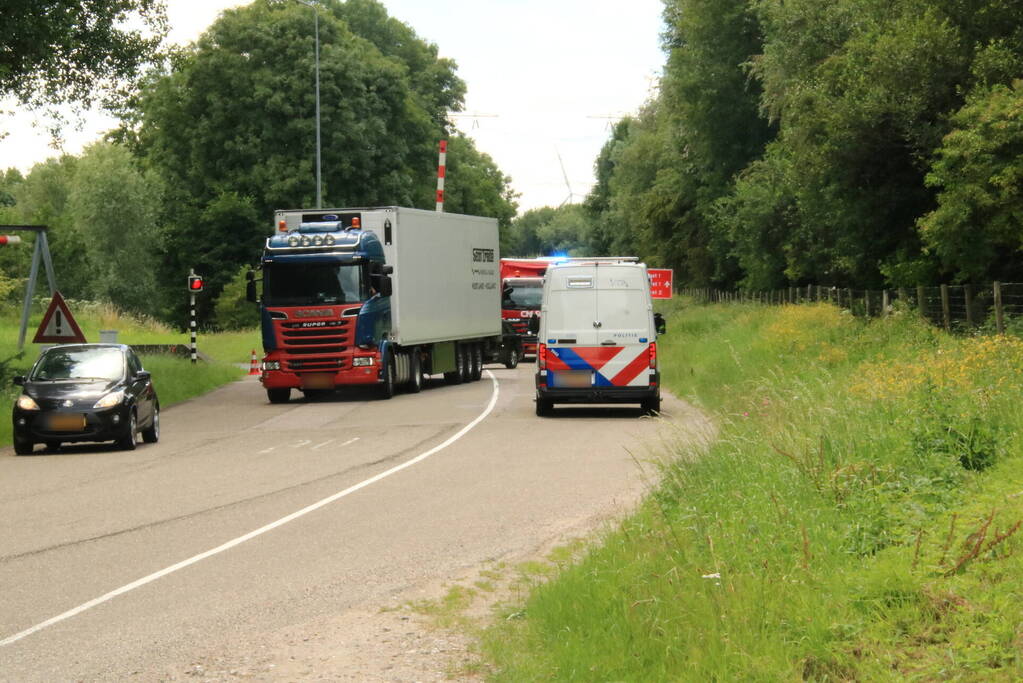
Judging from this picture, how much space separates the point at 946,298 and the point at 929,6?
240 inches

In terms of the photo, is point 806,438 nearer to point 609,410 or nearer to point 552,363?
point 552,363

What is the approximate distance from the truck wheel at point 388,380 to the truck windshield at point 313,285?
1.67m

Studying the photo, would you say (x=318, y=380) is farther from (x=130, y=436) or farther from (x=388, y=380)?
(x=130, y=436)

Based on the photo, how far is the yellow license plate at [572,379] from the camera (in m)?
23.6

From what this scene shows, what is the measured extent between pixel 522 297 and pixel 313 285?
61.6ft

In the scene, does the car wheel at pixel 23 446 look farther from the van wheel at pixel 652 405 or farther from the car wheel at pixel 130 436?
the van wheel at pixel 652 405

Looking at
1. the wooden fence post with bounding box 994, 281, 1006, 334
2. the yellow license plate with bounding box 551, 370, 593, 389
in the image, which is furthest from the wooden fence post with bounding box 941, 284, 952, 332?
the yellow license plate with bounding box 551, 370, 593, 389

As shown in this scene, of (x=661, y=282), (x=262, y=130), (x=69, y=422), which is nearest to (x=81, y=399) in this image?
(x=69, y=422)

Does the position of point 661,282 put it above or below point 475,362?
above

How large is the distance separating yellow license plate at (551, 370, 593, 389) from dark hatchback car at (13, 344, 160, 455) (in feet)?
22.0

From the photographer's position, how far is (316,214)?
30.2m

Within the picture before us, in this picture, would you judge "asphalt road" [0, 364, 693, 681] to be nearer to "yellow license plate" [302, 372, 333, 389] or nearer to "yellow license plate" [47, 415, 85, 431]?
"yellow license plate" [47, 415, 85, 431]

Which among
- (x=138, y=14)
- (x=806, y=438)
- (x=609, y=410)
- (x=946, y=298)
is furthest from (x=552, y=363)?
(x=806, y=438)

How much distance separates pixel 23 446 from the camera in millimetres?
19766
